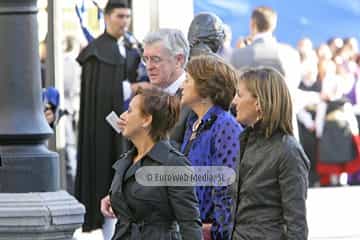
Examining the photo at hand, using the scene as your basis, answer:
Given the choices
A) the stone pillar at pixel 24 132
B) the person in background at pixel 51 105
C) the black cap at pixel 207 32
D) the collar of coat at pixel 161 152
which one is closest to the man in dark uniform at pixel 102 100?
the person in background at pixel 51 105

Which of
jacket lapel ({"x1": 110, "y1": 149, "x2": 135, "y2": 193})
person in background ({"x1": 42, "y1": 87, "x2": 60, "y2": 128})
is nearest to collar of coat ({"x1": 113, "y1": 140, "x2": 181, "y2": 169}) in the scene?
jacket lapel ({"x1": 110, "y1": 149, "x2": 135, "y2": 193})

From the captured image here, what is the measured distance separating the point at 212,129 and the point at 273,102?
721 millimetres

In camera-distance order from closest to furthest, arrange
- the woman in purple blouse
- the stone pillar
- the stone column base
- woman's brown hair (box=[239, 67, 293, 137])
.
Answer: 1. woman's brown hair (box=[239, 67, 293, 137])
2. the woman in purple blouse
3. the stone column base
4. the stone pillar

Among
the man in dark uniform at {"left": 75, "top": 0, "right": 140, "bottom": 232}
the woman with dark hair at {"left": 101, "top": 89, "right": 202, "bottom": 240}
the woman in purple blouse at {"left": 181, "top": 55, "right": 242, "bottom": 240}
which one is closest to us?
the woman with dark hair at {"left": 101, "top": 89, "right": 202, "bottom": 240}

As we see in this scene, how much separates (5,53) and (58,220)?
0.99 m

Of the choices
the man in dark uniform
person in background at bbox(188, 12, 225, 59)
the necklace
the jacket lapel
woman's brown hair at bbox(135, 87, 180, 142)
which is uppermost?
person in background at bbox(188, 12, 225, 59)

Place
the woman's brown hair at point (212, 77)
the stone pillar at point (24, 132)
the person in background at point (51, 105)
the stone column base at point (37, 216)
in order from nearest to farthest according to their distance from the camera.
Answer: the woman's brown hair at point (212, 77), the stone column base at point (37, 216), the stone pillar at point (24, 132), the person in background at point (51, 105)

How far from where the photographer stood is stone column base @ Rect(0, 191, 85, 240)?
7945mm

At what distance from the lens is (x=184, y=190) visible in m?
6.64

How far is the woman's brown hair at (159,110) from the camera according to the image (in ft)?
22.4

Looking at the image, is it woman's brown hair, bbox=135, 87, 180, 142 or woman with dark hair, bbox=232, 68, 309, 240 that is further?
woman's brown hair, bbox=135, 87, 180, 142

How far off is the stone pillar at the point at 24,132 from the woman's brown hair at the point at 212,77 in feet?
3.49

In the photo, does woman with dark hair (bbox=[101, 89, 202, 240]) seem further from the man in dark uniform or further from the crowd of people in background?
the man in dark uniform

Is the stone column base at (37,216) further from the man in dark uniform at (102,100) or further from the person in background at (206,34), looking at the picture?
→ the man in dark uniform at (102,100)
